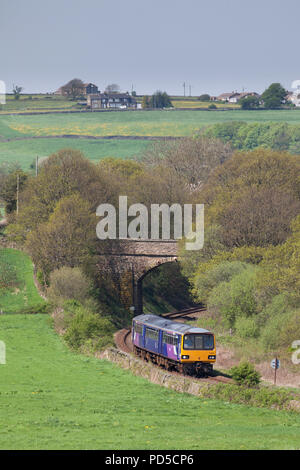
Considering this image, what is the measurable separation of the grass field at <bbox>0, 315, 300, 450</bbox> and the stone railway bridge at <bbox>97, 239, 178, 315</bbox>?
32875mm

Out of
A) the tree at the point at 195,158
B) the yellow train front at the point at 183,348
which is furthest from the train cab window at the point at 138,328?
the tree at the point at 195,158

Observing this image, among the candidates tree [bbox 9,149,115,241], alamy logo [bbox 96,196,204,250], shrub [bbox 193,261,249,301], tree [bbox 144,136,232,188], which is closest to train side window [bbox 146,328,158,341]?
shrub [bbox 193,261,249,301]

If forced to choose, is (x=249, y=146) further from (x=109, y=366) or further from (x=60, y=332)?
(x=109, y=366)

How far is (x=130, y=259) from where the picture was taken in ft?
282

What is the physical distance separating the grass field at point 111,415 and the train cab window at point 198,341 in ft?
13.2

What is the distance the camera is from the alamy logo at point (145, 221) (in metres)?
87.5

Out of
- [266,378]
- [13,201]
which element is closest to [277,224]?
[266,378]

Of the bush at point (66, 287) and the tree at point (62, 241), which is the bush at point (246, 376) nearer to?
the bush at point (66, 287)

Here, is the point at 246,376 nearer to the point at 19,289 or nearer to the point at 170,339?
the point at 170,339

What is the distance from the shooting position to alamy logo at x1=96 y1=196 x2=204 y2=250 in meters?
87.5

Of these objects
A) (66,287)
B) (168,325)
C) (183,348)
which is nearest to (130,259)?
(66,287)

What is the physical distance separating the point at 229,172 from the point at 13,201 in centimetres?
2975

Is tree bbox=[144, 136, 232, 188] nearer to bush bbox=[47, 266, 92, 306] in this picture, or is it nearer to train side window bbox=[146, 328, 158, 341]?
bush bbox=[47, 266, 92, 306]

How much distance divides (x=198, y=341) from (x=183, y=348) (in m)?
1.11
